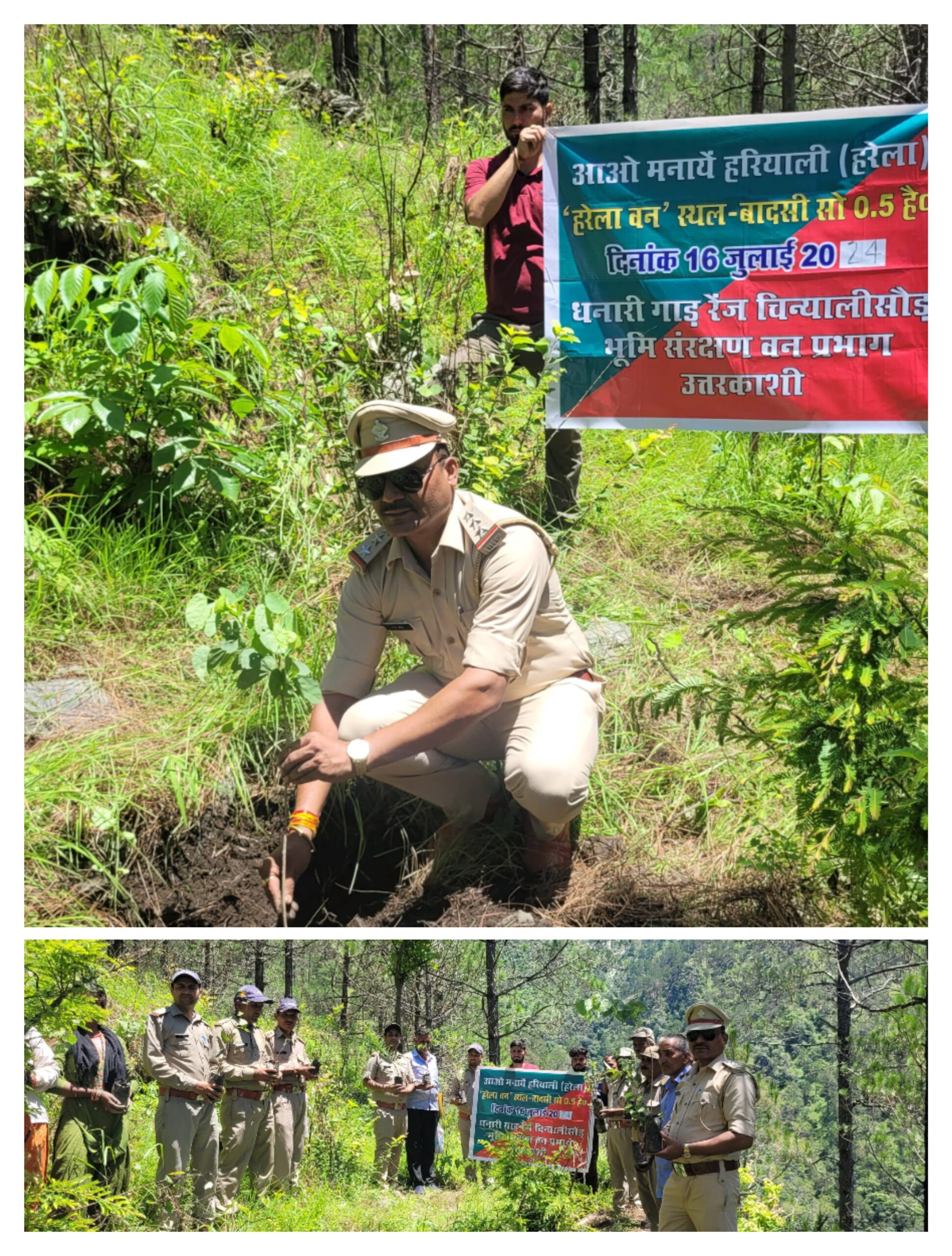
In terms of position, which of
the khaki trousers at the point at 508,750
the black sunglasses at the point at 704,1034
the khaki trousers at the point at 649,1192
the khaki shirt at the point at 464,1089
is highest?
the khaki trousers at the point at 508,750

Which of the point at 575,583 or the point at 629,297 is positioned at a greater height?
the point at 629,297

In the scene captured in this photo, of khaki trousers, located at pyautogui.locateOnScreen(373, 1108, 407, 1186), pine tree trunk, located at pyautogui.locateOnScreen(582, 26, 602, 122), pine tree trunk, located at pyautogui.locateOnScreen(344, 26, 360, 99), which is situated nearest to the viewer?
khaki trousers, located at pyautogui.locateOnScreen(373, 1108, 407, 1186)

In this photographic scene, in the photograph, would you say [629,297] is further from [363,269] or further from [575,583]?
[363,269]

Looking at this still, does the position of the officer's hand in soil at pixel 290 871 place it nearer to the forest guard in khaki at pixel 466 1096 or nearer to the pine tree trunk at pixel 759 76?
the forest guard in khaki at pixel 466 1096

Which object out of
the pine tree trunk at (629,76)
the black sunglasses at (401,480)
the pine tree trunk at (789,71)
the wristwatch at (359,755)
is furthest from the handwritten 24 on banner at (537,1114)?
the pine tree trunk at (629,76)

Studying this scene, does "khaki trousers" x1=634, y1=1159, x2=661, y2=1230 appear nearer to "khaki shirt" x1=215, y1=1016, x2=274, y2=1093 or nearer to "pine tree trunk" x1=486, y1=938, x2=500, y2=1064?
"pine tree trunk" x1=486, y1=938, x2=500, y2=1064

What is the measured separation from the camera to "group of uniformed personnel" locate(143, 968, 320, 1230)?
281 cm

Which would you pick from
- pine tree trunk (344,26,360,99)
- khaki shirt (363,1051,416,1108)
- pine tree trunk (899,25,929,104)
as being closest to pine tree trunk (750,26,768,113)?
pine tree trunk (899,25,929,104)

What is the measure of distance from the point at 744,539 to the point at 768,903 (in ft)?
3.51

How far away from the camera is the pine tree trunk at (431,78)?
6.27 m

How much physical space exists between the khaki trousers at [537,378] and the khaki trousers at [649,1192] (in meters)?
2.40

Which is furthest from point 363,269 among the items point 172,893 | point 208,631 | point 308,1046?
point 308,1046

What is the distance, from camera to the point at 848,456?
4.86m

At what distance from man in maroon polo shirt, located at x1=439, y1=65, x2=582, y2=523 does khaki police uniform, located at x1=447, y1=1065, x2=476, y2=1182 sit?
2166 millimetres
